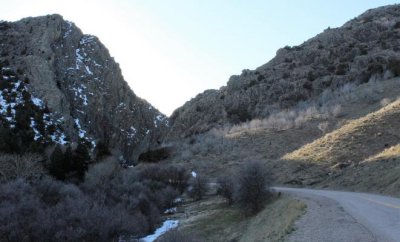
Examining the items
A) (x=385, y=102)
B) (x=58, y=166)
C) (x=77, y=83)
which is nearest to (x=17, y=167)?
(x=58, y=166)

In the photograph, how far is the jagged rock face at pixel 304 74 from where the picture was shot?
73.1 meters

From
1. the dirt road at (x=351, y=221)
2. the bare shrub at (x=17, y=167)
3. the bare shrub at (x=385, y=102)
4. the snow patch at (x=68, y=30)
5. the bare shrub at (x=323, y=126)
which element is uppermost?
the snow patch at (x=68, y=30)

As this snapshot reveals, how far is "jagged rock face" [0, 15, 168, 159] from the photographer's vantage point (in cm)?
7481

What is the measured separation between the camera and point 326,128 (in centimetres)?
5078

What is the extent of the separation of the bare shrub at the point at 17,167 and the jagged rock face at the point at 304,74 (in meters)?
38.9

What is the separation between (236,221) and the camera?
3091cm

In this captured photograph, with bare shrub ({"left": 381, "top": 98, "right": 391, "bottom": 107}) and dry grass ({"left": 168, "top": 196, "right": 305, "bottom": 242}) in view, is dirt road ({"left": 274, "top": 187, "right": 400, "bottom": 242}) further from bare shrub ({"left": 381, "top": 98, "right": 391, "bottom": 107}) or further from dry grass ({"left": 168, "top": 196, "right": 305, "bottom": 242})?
bare shrub ({"left": 381, "top": 98, "right": 391, "bottom": 107})

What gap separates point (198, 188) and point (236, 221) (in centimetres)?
1406

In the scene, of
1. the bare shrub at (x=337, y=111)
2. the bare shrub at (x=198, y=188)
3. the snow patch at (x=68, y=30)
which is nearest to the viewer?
the bare shrub at (x=198, y=188)

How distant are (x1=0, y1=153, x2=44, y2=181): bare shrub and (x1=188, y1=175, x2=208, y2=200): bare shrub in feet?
52.5

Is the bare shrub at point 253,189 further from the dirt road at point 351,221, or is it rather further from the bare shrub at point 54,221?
the dirt road at point 351,221

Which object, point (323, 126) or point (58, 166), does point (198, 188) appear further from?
point (323, 126)

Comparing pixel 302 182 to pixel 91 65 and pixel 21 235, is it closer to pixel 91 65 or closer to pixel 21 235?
pixel 21 235

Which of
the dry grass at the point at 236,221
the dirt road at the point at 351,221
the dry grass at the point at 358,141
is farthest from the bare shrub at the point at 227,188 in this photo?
the dirt road at the point at 351,221
